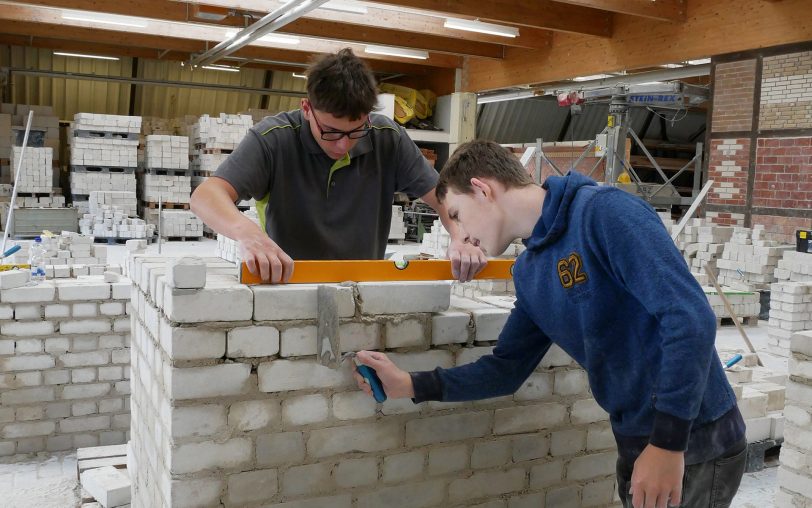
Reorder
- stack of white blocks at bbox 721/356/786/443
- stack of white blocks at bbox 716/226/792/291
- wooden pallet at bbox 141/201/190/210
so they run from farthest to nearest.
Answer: wooden pallet at bbox 141/201/190/210
stack of white blocks at bbox 716/226/792/291
stack of white blocks at bbox 721/356/786/443

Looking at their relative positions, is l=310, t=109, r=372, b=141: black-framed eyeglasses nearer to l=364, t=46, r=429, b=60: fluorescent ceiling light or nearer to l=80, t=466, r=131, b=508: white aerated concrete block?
l=80, t=466, r=131, b=508: white aerated concrete block

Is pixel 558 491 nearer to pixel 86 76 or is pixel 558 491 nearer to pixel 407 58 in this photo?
pixel 407 58

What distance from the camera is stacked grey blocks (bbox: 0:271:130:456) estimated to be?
6.26 metres

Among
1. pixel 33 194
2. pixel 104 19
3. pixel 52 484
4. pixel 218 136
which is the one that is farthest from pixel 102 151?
pixel 52 484

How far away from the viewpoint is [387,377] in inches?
114

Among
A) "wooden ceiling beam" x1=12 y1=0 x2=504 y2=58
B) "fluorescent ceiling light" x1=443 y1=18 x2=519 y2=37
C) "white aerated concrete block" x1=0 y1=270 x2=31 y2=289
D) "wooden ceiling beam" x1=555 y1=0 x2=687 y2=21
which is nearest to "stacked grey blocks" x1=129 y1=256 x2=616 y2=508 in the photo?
"white aerated concrete block" x1=0 y1=270 x2=31 y2=289

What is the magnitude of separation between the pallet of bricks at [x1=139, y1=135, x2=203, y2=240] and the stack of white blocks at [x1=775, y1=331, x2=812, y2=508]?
49.1ft

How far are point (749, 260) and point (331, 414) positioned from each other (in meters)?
10.6

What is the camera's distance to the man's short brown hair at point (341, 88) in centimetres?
319

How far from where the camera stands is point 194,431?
2818 mm

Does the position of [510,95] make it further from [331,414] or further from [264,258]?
[264,258]

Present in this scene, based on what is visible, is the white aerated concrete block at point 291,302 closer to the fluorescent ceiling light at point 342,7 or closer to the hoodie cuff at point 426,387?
the hoodie cuff at point 426,387

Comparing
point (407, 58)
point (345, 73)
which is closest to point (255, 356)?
point (345, 73)

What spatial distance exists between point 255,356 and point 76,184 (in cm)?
1621
